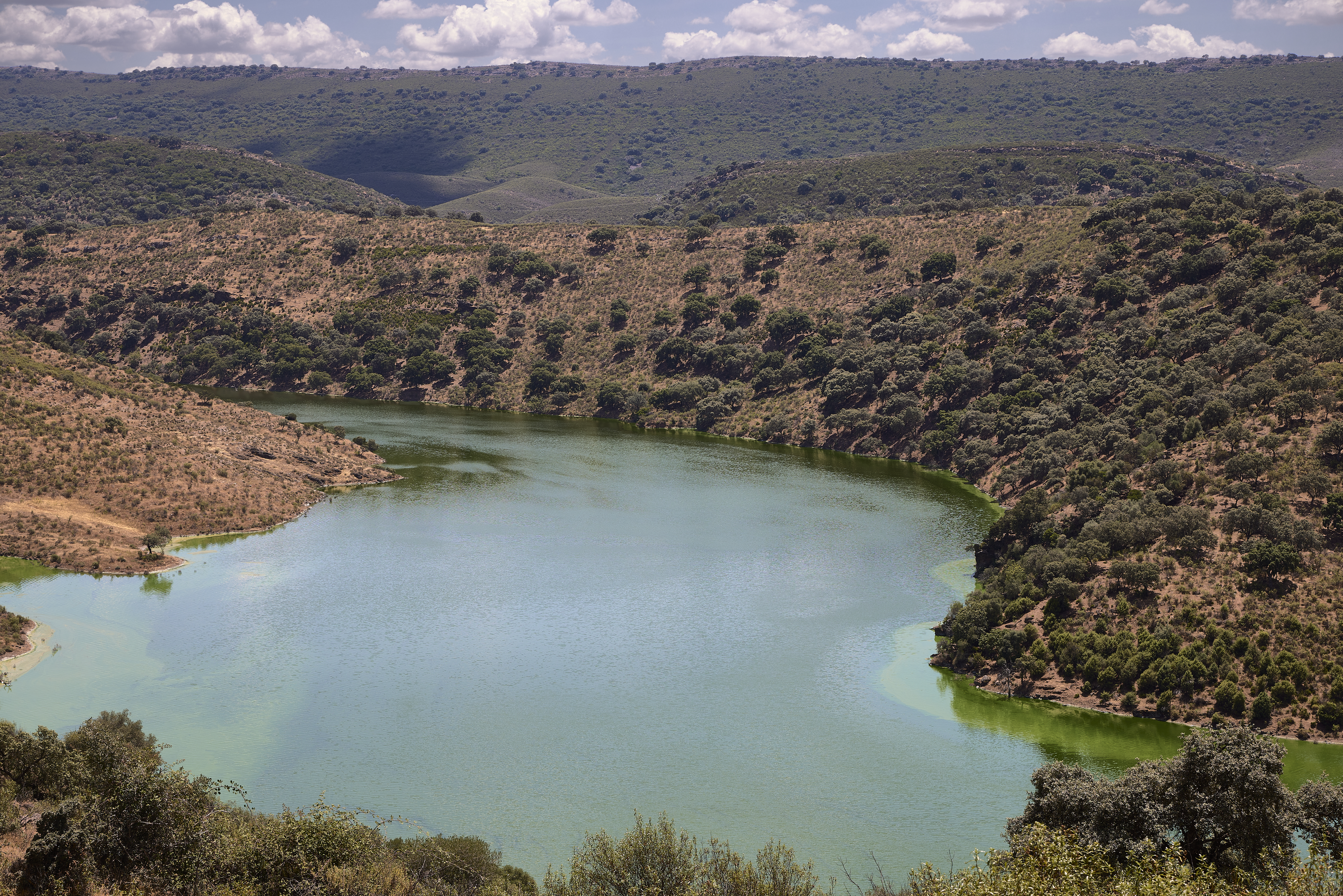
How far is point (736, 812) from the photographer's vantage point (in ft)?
135

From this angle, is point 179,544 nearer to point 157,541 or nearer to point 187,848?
point 157,541

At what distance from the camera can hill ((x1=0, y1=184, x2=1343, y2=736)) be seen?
5712 cm

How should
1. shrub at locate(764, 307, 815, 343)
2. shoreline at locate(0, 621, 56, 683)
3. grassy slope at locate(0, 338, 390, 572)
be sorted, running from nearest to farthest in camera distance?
shoreline at locate(0, 621, 56, 683), grassy slope at locate(0, 338, 390, 572), shrub at locate(764, 307, 815, 343)

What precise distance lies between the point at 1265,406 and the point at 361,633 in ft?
213

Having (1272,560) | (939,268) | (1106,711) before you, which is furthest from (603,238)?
(1106,711)

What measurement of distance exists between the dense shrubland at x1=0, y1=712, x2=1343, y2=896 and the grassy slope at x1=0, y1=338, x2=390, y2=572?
1537 inches

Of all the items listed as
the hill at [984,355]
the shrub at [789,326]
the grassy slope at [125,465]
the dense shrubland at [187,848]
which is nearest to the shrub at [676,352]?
the hill at [984,355]

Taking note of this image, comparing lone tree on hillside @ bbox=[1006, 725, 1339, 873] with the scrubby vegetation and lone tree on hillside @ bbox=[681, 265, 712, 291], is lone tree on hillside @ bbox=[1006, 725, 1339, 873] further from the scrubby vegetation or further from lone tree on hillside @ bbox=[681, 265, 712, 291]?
lone tree on hillside @ bbox=[681, 265, 712, 291]

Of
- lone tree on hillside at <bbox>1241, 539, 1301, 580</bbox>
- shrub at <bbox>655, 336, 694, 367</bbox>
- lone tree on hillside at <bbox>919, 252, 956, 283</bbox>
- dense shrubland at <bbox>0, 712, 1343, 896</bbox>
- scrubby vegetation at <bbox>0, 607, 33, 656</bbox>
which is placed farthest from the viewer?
shrub at <bbox>655, 336, 694, 367</bbox>

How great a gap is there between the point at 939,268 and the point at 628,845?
11860cm

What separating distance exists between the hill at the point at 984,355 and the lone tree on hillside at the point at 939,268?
12.2 inches

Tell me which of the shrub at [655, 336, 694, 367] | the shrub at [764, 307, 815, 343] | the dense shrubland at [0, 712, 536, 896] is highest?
the shrub at [764, 307, 815, 343]

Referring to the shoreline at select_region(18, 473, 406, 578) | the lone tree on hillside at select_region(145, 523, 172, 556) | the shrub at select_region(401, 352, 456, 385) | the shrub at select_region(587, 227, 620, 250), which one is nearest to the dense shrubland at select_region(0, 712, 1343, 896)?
the shoreline at select_region(18, 473, 406, 578)

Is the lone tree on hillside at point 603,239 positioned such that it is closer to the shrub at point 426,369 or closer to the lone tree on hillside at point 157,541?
the shrub at point 426,369
